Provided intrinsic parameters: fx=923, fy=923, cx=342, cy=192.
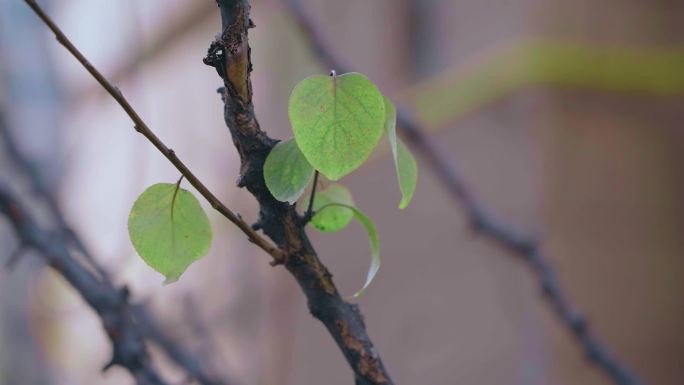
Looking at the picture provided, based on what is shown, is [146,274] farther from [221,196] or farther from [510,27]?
[510,27]

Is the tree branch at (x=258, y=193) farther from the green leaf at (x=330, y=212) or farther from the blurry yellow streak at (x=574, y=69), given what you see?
the blurry yellow streak at (x=574, y=69)

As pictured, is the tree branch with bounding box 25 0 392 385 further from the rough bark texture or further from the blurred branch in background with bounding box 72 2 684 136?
the blurred branch in background with bounding box 72 2 684 136

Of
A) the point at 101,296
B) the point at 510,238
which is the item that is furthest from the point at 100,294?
the point at 510,238

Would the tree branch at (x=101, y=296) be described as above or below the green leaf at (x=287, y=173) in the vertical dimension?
above

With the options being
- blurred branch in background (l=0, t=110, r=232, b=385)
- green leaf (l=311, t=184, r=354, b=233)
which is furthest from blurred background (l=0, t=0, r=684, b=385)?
green leaf (l=311, t=184, r=354, b=233)

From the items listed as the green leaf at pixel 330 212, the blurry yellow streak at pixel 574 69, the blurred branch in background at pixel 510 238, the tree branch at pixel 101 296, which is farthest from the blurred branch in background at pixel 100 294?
the blurry yellow streak at pixel 574 69

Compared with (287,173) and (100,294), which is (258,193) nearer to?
(287,173)
